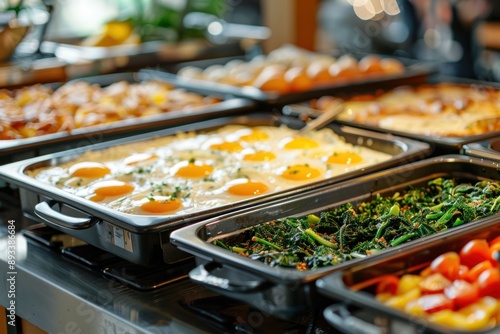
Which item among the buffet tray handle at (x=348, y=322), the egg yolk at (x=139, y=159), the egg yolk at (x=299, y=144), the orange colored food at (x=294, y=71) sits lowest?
the egg yolk at (x=299, y=144)

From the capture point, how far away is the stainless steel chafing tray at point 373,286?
1399 millimetres

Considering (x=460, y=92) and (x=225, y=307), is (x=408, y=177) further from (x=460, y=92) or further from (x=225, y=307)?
(x=460, y=92)

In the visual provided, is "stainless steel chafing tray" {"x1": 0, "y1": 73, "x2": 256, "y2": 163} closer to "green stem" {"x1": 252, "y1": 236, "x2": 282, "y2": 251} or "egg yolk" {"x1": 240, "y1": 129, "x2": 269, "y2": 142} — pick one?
"egg yolk" {"x1": 240, "y1": 129, "x2": 269, "y2": 142}

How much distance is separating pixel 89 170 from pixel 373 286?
4.04 ft

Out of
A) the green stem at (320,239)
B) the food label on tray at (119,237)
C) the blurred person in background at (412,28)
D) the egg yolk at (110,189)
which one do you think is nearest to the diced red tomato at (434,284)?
the green stem at (320,239)

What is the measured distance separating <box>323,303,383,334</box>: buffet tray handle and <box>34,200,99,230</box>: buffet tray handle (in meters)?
A: 0.88

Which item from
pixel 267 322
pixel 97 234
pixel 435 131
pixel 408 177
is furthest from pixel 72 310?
pixel 435 131

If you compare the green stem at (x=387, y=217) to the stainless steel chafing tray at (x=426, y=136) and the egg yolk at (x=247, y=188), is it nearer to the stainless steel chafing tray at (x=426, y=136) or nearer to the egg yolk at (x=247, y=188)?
the egg yolk at (x=247, y=188)

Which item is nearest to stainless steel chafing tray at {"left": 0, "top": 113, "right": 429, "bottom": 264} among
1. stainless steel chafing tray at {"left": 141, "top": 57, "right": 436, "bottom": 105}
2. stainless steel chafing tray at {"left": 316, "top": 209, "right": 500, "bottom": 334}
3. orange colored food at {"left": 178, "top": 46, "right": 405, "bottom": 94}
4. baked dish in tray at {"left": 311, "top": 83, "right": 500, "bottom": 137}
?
baked dish in tray at {"left": 311, "top": 83, "right": 500, "bottom": 137}

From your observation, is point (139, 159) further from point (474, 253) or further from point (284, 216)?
point (474, 253)

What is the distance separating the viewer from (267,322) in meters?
1.91

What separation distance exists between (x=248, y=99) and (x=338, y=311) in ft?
6.96

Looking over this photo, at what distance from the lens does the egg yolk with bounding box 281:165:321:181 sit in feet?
8.08

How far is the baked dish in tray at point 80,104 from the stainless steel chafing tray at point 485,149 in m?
1.37
